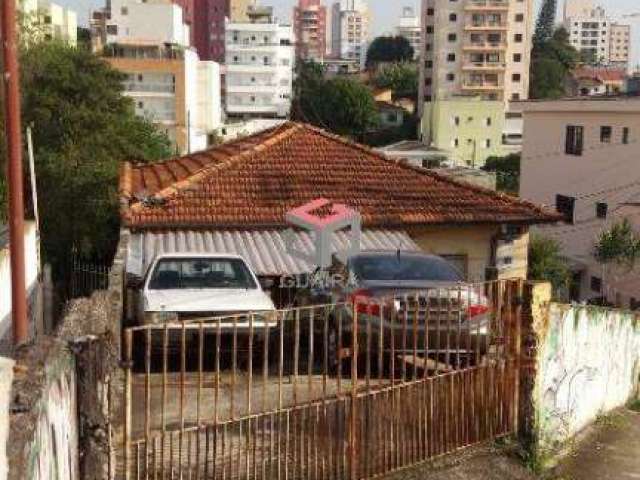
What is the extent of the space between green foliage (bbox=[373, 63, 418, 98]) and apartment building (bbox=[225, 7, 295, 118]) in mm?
11520

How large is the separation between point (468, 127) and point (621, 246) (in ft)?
150

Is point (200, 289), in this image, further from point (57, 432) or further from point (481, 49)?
point (481, 49)

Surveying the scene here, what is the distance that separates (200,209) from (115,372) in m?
9.65

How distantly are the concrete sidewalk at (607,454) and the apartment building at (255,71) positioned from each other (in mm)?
85088

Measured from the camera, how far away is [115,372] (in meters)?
5.83

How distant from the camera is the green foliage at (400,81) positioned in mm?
97000

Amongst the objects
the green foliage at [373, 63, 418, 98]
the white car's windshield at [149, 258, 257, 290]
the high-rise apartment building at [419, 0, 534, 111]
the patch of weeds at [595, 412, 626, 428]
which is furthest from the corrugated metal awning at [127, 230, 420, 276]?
the green foliage at [373, 63, 418, 98]

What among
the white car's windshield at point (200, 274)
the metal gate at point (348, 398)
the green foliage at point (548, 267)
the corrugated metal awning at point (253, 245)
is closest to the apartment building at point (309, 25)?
the green foliage at point (548, 267)

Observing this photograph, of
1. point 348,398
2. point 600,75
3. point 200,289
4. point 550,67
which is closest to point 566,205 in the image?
point 200,289

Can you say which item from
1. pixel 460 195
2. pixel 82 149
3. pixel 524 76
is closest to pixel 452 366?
pixel 460 195

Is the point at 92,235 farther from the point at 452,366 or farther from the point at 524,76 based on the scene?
the point at 524,76

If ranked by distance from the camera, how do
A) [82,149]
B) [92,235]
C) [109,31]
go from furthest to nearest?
[109,31]
[82,149]
[92,235]

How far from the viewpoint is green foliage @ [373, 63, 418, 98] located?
97000 mm

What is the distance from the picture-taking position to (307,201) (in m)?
16.0
